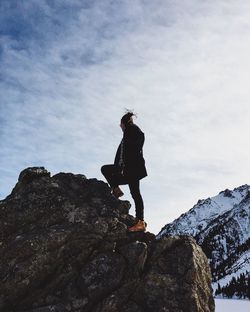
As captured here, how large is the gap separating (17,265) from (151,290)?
4495 millimetres

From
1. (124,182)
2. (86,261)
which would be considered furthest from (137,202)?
(86,261)

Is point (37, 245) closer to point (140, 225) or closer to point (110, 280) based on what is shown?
point (110, 280)

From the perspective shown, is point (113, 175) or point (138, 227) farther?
point (113, 175)

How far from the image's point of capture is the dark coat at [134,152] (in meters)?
16.9

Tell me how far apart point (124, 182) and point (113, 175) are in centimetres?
56

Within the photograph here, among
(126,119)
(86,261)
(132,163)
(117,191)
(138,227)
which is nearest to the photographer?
(86,261)

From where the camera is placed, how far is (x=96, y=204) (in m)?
17.0

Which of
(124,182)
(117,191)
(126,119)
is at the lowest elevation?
(117,191)

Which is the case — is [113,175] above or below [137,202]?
above

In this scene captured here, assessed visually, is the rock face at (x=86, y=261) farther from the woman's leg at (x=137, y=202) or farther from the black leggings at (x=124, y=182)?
the black leggings at (x=124, y=182)

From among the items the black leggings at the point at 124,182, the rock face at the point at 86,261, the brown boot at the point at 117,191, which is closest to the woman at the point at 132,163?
the black leggings at the point at 124,182

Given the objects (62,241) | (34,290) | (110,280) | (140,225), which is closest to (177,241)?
(140,225)

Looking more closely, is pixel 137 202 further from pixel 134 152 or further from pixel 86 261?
pixel 86 261

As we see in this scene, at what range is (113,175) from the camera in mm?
17703
